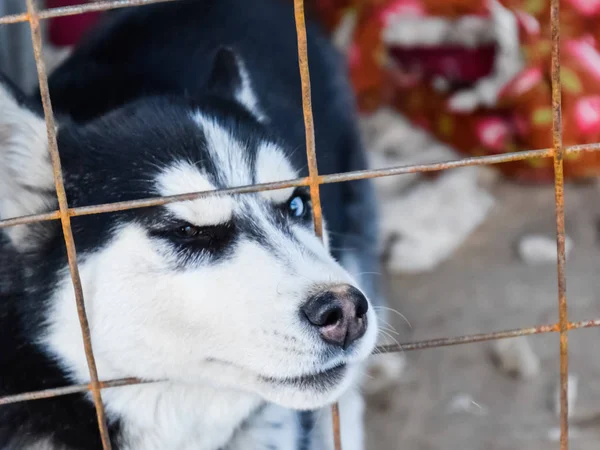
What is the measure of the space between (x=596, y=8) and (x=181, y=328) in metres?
3.43

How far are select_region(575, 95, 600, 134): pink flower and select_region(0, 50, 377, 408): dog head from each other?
2635 millimetres

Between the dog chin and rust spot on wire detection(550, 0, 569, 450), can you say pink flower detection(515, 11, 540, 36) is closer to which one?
rust spot on wire detection(550, 0, 569, 450)

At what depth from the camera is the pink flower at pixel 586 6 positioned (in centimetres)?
442

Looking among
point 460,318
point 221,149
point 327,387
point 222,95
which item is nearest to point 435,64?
point 460,318

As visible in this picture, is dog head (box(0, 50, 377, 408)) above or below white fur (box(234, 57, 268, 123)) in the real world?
below

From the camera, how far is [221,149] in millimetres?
2006

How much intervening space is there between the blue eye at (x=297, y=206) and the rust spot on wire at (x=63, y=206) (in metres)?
0.57

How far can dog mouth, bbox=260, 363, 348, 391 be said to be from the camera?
1.78 metres

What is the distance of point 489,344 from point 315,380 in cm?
180

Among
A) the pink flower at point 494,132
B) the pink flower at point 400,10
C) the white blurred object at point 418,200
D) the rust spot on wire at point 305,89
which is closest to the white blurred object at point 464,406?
the white blurred object at point 418,200

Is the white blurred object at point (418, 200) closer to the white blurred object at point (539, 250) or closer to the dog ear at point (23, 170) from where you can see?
the white blurred object at point (539, 250)

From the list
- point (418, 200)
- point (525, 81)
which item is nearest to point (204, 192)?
point (418, 200)

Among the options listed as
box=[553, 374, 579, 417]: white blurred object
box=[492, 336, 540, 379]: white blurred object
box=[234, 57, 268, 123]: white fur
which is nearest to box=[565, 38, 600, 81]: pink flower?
box=[492, 336, 540, 379]: white blurred object

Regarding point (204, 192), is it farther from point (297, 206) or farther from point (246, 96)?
point (246, 96)
